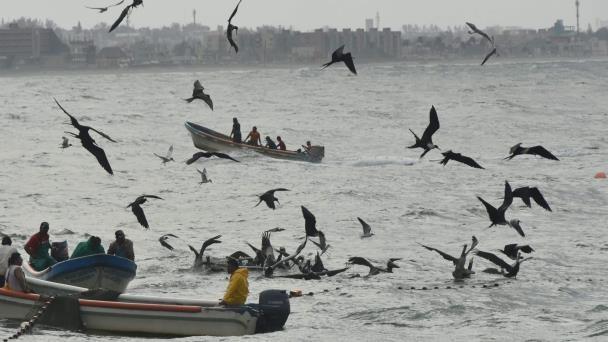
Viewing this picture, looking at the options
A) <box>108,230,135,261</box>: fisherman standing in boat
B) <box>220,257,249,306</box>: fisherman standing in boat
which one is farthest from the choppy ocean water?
<box>108,230,135,261</box>: fisherman standing in boat

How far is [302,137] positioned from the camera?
67875mm

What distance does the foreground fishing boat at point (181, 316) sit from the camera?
17.0 m

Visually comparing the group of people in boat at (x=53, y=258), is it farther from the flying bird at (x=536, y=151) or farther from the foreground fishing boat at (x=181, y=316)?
the flying bird at (x=536, y=151)

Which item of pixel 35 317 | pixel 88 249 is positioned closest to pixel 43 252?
pixel 88 249

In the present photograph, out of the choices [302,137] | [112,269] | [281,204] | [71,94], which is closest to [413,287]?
[112,269]

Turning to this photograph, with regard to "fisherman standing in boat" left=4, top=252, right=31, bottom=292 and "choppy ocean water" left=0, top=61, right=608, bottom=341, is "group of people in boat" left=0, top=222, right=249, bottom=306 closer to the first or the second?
"fisherman standing in boat" left=4, top=252, right=31, bottom=292

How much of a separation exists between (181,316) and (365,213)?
1444 cm

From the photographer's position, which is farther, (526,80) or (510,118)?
(526,80)

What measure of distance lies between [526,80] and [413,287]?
13646 centimetres

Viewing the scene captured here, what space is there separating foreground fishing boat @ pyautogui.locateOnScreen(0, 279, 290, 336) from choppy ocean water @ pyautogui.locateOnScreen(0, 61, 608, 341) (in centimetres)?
25

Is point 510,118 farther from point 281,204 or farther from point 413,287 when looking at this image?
point 413,287

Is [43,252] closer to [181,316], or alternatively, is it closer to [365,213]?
[181,316]

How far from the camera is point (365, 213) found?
102 ft

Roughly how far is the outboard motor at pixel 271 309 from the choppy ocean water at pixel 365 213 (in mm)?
317
